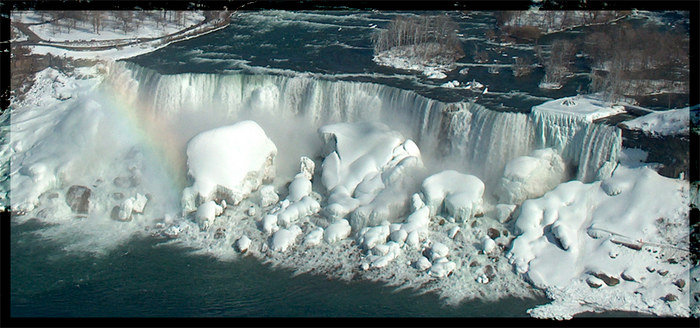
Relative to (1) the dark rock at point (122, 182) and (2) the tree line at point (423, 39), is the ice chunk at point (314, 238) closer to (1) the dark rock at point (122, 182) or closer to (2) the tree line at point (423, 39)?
(1) the dark rock at point (122, 182)

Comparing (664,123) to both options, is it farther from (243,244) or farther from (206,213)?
(206,213)

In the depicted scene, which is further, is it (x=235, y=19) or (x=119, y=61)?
(x=235, y=19)

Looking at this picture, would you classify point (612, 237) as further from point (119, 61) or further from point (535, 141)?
point (119, 61)

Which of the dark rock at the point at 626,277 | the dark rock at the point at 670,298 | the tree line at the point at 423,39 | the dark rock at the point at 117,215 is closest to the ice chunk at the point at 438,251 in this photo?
the dark rock at the point at 626,277

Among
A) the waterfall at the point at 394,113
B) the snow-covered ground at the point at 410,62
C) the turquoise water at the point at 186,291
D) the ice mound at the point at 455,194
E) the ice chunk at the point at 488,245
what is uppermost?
the snow-covered ground at the point at 410,62

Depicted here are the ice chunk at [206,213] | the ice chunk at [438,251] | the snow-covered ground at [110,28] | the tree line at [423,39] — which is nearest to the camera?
the ice chunk at [438,251]

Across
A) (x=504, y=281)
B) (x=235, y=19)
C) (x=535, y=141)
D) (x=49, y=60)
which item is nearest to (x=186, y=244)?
(x=504, y=281)

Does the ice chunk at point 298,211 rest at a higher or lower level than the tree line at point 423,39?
lower
